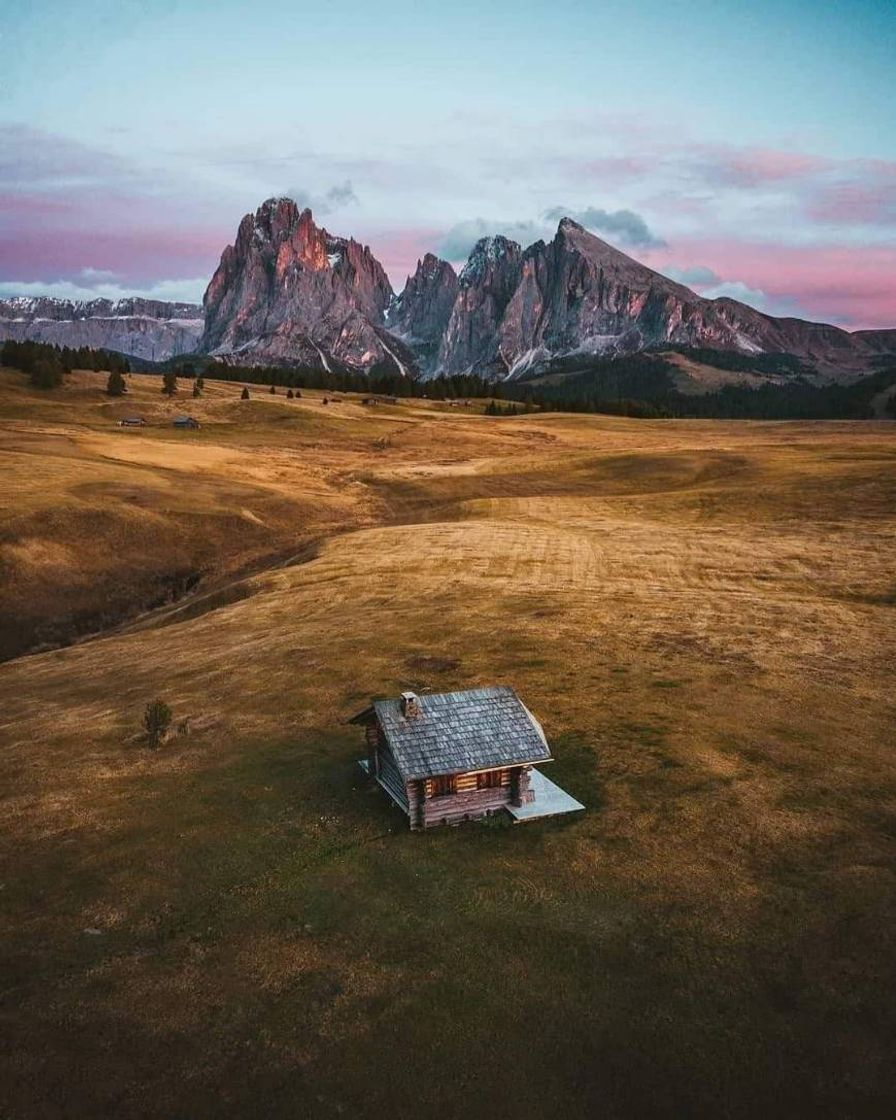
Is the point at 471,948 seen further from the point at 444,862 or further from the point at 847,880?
the point at 847,880

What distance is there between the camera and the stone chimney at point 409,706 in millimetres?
24562

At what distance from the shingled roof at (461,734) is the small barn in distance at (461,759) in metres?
0.03


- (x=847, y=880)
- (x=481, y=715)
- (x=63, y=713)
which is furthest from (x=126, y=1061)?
(x=63, y=713)

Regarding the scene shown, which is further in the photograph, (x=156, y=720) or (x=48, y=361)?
(x=48, y=361)

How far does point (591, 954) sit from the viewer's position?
17.9 m

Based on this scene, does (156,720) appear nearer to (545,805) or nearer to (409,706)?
(409,706)

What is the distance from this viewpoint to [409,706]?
24.7 metres

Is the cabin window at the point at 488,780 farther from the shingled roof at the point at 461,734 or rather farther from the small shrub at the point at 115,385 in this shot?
the small shrub at the point at 115,385

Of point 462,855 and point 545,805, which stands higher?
point 545,805

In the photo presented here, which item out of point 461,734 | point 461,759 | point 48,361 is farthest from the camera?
point 48,361

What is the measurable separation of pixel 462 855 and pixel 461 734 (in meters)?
3.86

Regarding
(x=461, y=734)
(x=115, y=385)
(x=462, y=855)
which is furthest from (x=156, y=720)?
(x=115, y=385)

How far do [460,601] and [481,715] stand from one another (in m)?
22.2

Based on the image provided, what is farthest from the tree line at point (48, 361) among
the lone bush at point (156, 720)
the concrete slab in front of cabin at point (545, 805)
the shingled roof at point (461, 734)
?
the concrete slab in front of cabin at point (545, 805)
